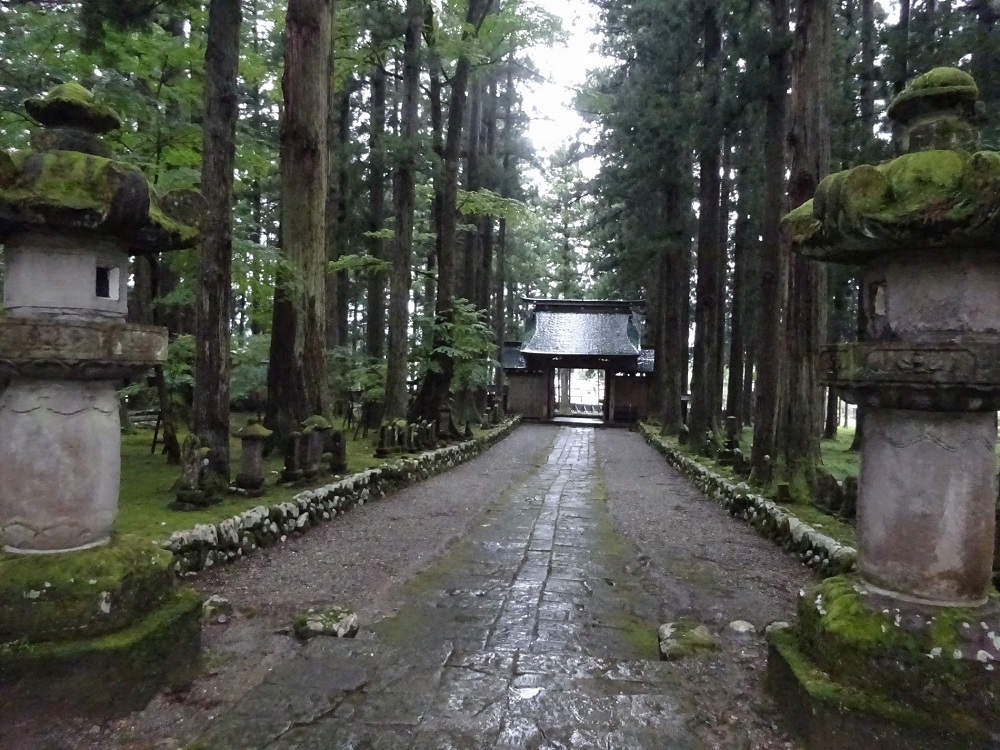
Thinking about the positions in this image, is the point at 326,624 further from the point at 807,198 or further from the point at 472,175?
the point at 472,175

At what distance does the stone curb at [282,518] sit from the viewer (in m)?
5.17

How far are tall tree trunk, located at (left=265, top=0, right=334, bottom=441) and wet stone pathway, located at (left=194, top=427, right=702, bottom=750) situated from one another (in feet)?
15.0

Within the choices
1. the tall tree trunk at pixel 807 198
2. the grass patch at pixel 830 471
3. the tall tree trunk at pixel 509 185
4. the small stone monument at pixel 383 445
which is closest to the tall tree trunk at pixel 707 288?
the grass patch at pixel 830 471

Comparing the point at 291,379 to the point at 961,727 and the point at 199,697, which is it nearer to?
the point at 199,697

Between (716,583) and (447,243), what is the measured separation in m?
11.6

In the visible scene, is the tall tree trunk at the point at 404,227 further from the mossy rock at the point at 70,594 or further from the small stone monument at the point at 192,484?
the mossy rock at the point at 70,594

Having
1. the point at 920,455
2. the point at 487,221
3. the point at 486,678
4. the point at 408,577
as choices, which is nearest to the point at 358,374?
the point at 487,221

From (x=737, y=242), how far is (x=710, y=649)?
657 inches

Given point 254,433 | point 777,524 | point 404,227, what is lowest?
point 777,524

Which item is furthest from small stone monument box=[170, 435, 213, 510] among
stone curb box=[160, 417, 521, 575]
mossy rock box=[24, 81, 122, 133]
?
mossy rock box=[24, 81, 122, 133]

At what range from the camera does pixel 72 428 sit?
3.07 m

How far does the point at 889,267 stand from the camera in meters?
2.93

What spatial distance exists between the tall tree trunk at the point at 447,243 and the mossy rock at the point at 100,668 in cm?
1094

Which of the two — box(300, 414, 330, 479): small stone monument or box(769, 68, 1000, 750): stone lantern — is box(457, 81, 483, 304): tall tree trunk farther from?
box(769, 68, 1000, 750): stone lantern
